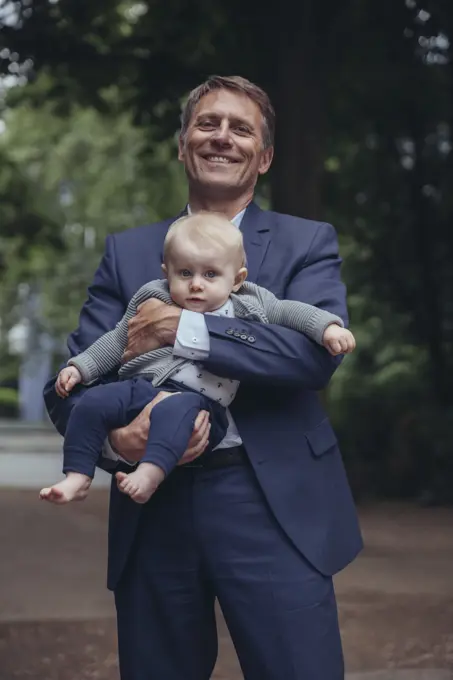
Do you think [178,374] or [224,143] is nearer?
[178,374]

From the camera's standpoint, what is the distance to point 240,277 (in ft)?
10.0

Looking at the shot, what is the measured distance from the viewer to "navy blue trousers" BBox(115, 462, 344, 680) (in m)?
3.17

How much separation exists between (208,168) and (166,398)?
23.2 inches

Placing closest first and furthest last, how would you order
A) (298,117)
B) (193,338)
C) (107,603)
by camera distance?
(193,338) → (107,603) → (298,117)

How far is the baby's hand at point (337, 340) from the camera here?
118 inches

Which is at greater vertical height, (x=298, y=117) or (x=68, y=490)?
(x=68, y=490)

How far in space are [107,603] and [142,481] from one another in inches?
212

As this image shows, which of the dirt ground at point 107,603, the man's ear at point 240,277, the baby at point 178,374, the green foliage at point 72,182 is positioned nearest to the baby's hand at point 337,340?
the baby at point 178,374

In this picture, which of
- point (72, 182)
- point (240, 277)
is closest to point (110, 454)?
point (240, 277)

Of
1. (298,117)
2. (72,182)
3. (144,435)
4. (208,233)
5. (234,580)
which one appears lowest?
(72,182)

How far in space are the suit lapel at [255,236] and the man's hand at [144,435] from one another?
17.5 inches

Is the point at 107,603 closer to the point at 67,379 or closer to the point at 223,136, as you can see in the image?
the point at 67,379

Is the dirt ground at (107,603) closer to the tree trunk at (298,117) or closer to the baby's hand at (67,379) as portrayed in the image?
the tree trunk at (298,117)

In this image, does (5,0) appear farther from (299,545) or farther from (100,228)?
(100,228)
